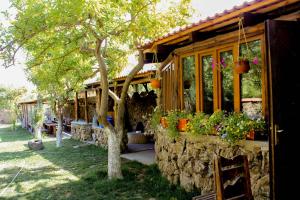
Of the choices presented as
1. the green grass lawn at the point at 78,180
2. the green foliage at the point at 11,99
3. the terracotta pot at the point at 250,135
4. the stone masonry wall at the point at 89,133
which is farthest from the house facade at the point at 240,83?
the green foliage at the point at 11,99

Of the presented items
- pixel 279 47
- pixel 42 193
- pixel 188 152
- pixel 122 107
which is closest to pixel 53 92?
pixel 122 107

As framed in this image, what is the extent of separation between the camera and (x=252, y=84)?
5.60 m

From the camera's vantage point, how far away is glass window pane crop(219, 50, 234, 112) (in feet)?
19.6

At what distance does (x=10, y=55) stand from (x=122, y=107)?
3.30 m

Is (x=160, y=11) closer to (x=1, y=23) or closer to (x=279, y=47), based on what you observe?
(x=1, y=23)

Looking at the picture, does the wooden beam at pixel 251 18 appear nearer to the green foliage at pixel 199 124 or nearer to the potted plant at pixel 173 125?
the green foliage at pixel 199 124

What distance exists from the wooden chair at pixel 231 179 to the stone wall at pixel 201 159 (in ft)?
5.00

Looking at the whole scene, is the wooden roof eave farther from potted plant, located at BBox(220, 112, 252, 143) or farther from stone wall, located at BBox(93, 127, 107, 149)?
stone wall, located at BBox(93, 127, 107, 149)

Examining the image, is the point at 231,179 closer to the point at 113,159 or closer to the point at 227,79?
the point at 227,79

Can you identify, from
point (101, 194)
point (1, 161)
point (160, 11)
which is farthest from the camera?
point (1, 161)

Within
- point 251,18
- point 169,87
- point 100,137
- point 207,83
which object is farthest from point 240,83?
point 100,137

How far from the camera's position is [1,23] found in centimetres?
708

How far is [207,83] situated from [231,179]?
344cm

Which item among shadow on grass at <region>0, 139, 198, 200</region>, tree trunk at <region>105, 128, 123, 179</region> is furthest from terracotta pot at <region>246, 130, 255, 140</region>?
tree trunk at <region>105, 128, 123, 179</region>
